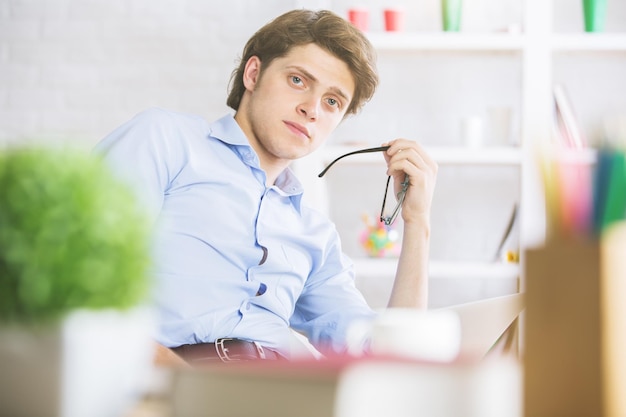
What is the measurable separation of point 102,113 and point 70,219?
10.6 ft

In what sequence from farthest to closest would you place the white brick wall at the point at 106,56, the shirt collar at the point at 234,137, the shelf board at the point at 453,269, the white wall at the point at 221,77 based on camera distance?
the white brick wall at the point at 106,56 → the white wall at the point at 221,77 → the shelf board at the point at 453,269 → the shirt collar at the point at 234,137

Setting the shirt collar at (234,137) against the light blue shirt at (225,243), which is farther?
the shirt collar at (234,137)

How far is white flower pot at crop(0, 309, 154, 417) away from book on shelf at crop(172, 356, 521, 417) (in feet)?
0.20

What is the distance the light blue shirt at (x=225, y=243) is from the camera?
1.73 metres

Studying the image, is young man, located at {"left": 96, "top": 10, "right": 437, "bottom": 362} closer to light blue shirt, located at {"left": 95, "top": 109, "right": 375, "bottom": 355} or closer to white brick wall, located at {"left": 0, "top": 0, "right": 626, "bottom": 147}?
light blue shirt, located at {"left": 95, "top": 109, "right": 375, "bottom": 355}

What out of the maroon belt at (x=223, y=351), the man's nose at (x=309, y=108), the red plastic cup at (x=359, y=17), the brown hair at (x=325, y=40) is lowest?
the maroon belt at (x=223, y=351)

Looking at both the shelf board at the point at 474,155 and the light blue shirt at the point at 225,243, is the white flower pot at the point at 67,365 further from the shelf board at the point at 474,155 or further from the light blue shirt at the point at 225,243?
the shelf board at the point at 474,155

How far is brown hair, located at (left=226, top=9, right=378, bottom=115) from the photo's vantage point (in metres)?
2.06

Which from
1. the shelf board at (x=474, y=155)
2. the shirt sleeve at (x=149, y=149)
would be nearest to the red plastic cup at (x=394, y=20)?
the shelf board at (x=474, y=155)

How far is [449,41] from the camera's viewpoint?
3.09m

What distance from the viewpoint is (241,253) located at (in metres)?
1.82

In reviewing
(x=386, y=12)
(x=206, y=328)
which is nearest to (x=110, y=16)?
(x=386, y=12)

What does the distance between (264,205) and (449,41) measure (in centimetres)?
146

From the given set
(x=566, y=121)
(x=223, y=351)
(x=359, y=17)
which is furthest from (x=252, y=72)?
(x=566, y=121)
